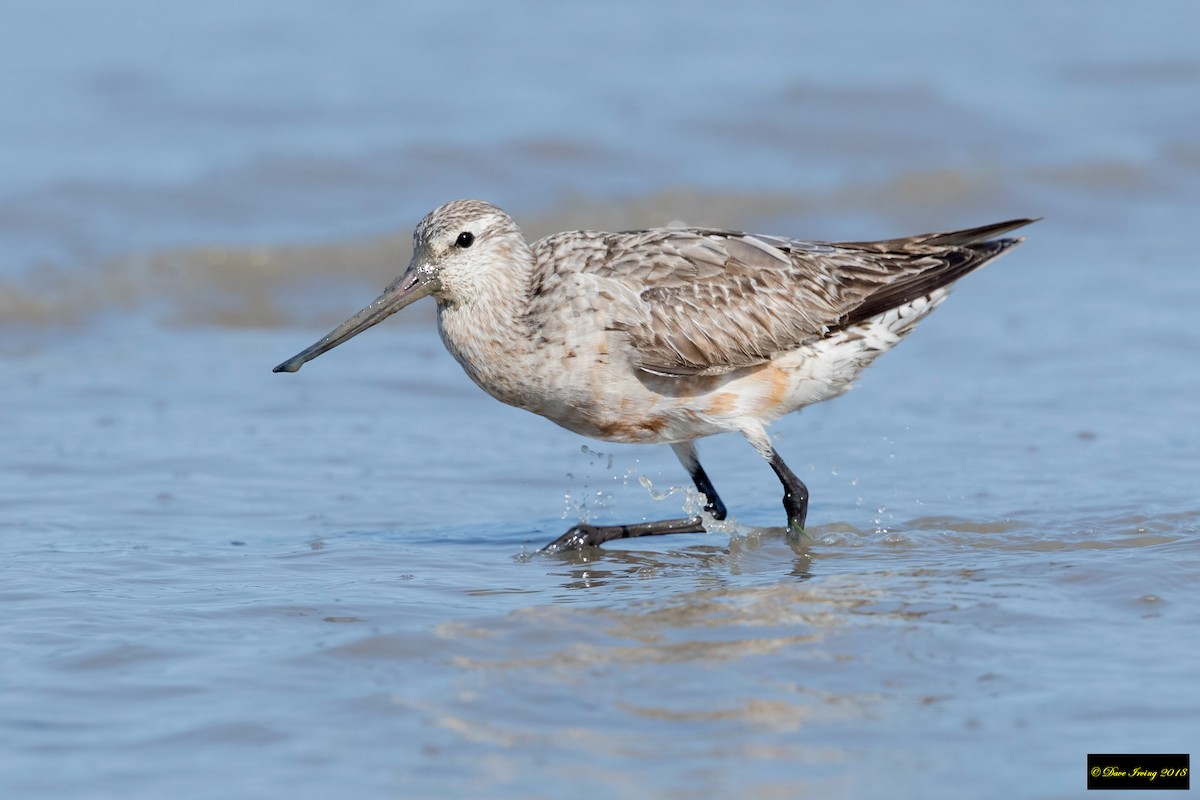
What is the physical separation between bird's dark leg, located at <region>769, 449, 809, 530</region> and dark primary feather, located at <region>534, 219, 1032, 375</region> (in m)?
0.54

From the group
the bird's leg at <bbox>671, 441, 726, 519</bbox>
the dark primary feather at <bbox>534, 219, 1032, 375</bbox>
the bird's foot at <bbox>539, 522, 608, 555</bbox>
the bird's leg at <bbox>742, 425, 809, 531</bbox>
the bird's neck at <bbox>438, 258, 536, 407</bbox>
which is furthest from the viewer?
the bird's leg at <bbox>671, 441, 726, 519</bbox>

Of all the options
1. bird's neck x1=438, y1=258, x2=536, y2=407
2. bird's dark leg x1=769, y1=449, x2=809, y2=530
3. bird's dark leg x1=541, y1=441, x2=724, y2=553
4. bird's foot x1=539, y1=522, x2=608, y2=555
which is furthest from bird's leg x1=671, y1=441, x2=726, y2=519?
bird's neck x1=438, y1=258, x2=536, y2=407

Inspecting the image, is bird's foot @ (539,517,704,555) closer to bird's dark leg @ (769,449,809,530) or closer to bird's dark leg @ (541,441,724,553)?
bird's dark leg @ (541,441,724,553)

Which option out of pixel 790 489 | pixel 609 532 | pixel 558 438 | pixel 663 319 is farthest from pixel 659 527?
pixel 558 438

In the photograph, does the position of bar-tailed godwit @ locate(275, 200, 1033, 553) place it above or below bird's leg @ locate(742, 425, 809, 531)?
above

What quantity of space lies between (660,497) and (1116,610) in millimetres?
2479

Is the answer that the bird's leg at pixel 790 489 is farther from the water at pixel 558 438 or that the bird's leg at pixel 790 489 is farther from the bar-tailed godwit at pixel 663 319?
the water at pixel 558 438

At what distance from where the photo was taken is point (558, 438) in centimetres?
985

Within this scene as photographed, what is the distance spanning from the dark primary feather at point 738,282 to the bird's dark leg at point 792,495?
0.54 m

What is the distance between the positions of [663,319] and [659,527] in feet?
3.56

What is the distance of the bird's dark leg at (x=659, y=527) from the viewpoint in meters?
7.79

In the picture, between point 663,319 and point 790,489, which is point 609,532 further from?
point 663,319

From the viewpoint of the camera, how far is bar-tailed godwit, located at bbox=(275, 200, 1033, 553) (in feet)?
24.4

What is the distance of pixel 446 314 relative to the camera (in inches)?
299
